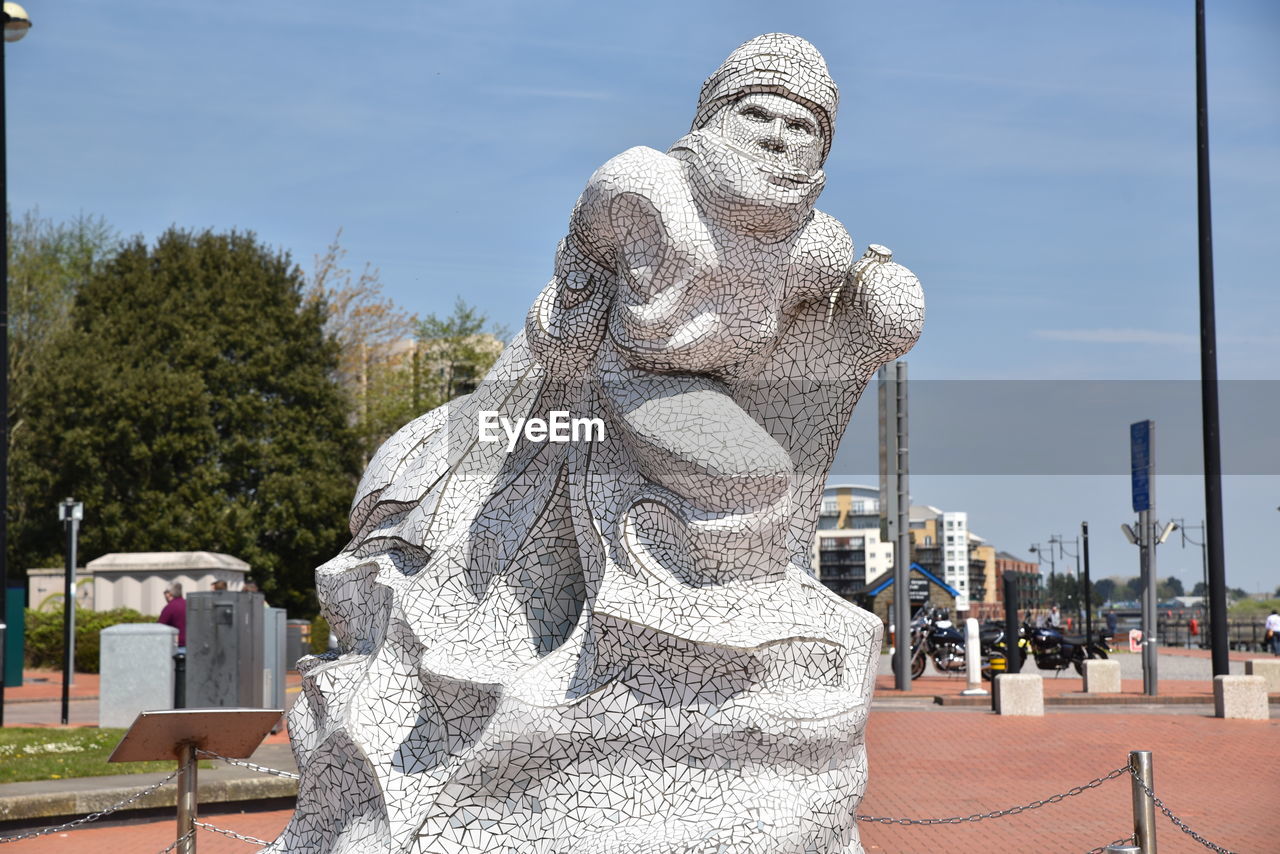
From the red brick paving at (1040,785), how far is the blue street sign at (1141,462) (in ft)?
12.2

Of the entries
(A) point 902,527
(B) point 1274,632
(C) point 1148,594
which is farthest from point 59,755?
(B) point 1274,632

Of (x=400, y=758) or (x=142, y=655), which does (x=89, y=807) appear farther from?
(x=142, y=655)

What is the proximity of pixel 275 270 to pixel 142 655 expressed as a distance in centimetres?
1883

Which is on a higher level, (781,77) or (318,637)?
(781,77)

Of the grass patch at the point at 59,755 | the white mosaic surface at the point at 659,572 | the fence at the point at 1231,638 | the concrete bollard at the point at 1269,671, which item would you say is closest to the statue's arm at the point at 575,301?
the white mosaic surface at the point at 659,572

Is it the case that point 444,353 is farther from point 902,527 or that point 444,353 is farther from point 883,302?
point 883,302

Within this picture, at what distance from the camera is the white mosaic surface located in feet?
21.0

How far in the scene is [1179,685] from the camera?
77.4 feet

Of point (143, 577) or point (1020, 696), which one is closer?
point (1020, 696)

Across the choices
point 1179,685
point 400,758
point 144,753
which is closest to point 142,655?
point 144,753

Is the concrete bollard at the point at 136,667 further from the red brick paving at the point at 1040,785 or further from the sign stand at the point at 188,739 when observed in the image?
the sign stand at the point at 188,739

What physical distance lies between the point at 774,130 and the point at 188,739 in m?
4.35

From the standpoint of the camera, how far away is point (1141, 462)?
19.8 metres

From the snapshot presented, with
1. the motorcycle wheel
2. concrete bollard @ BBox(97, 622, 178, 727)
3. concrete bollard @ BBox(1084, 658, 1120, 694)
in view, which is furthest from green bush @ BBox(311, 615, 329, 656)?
concrete bollard @ BBox(1084, 658, 1120, 694)
